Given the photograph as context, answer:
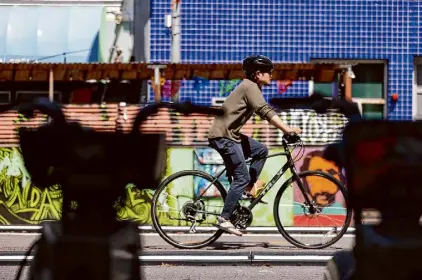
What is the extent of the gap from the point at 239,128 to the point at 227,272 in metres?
1.47

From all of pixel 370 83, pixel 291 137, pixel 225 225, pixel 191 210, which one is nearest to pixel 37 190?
pixel 191 210

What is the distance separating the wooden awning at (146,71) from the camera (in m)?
14.5

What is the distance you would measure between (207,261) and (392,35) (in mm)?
11712

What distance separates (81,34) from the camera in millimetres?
20453

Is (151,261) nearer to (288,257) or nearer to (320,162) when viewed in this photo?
(288,257)

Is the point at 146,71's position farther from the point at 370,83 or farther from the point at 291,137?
the point at 291,137

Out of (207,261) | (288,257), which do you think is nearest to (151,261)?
(207,261)

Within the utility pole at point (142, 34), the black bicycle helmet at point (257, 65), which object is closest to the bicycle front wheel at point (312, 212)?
the black bicycle helmet at point (257, 65)

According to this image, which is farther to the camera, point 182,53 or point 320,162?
point 182,53

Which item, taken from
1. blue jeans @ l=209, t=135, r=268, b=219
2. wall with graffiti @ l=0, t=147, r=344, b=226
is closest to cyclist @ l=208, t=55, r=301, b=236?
blue jeans @ l=209, t=135, r=268, b=219

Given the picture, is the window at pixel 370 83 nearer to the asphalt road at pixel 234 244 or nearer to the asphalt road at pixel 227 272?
the asphalt road at pixel 234 244

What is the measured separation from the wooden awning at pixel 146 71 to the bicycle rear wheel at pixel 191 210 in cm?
658

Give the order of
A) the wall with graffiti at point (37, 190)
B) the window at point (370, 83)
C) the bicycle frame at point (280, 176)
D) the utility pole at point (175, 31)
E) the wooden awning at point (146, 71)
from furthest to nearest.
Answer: the window at point (370, 83), the utility pole at point (175, 31), the wooden awning at point (146, 71), the wall with graffiti at point (37, 190), the bicycle frame at point (280, 176)

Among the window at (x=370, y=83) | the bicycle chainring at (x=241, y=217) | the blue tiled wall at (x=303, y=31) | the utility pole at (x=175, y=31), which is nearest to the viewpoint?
the bicycle chainring at (x=241, y=217)
